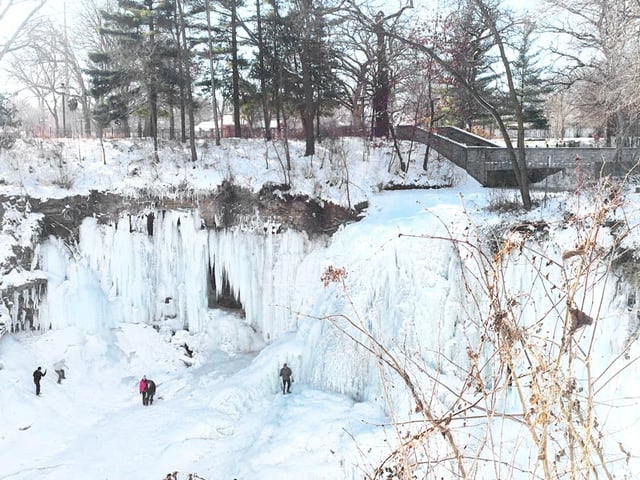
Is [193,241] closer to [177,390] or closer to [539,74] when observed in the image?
[177,390]

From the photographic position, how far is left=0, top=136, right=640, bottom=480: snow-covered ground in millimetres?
7488

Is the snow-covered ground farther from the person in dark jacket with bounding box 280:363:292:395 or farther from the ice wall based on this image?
the person in dark jacket with bounding box 280:363:292:395

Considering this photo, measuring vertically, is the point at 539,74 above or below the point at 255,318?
above

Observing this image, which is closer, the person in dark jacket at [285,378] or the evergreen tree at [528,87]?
the person in dark jacket at [285,378]

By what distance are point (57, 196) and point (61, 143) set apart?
129 inches

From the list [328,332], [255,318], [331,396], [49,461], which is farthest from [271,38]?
[49,461]

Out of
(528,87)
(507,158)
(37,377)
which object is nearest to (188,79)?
(37,377)

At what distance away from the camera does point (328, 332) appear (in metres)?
9.98

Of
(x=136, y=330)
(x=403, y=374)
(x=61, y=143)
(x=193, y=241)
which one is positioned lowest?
(x=136, y=330)

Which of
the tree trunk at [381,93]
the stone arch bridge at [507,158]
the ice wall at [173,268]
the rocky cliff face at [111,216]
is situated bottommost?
the ice wall at [173,268]

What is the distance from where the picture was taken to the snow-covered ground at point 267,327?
7488mm

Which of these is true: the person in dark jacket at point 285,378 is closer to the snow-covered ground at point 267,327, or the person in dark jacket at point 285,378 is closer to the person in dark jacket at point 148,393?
→ the snow-covered ground at point 267,327

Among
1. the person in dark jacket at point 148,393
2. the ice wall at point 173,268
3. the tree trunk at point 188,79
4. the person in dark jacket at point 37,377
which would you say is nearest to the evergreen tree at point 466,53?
the ice wall at point 173,268

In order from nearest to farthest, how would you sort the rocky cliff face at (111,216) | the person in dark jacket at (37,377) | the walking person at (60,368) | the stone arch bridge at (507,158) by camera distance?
the person in dark jacket at (37,377), the walking person at (60,368), the rocky cliff face at (111,216), the stone arch bridge at (507,158)
